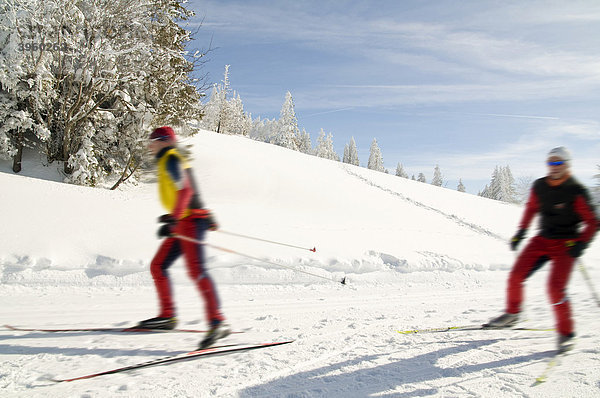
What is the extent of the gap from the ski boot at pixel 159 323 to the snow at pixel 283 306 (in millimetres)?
119

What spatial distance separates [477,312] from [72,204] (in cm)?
998

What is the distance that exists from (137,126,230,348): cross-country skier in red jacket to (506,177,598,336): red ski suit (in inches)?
147

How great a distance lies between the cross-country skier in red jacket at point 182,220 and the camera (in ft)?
12.2

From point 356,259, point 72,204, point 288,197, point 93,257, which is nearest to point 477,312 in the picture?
point 356,259

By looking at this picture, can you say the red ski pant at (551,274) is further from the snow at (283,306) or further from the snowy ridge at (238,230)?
the snowy ridge at (238,230)

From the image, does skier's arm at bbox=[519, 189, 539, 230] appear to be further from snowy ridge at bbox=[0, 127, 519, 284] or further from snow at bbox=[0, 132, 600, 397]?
snowy ridge at bbox=[0, 127, 519, 284]

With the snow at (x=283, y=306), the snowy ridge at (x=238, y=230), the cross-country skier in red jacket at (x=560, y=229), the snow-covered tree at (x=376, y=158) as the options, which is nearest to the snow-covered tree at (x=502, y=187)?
the snow-covered tree at (x=376, y=158)

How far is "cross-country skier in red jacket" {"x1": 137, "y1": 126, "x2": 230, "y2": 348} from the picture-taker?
12.2ft

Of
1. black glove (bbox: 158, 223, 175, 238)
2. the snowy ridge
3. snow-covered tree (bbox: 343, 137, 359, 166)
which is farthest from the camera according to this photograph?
snow-covered tree (bbox: 343, 137, 359, 166)

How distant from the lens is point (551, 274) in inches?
141

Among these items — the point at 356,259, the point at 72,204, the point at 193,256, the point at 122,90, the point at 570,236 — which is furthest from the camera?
the point at 122,90

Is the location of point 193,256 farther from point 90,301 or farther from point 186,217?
point 90,301

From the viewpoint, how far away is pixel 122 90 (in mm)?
14117

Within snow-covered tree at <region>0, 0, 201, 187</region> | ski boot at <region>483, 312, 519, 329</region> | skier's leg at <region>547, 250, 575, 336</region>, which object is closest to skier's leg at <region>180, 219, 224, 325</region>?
ski boot at <region>483, 312, 519, 329</region>
